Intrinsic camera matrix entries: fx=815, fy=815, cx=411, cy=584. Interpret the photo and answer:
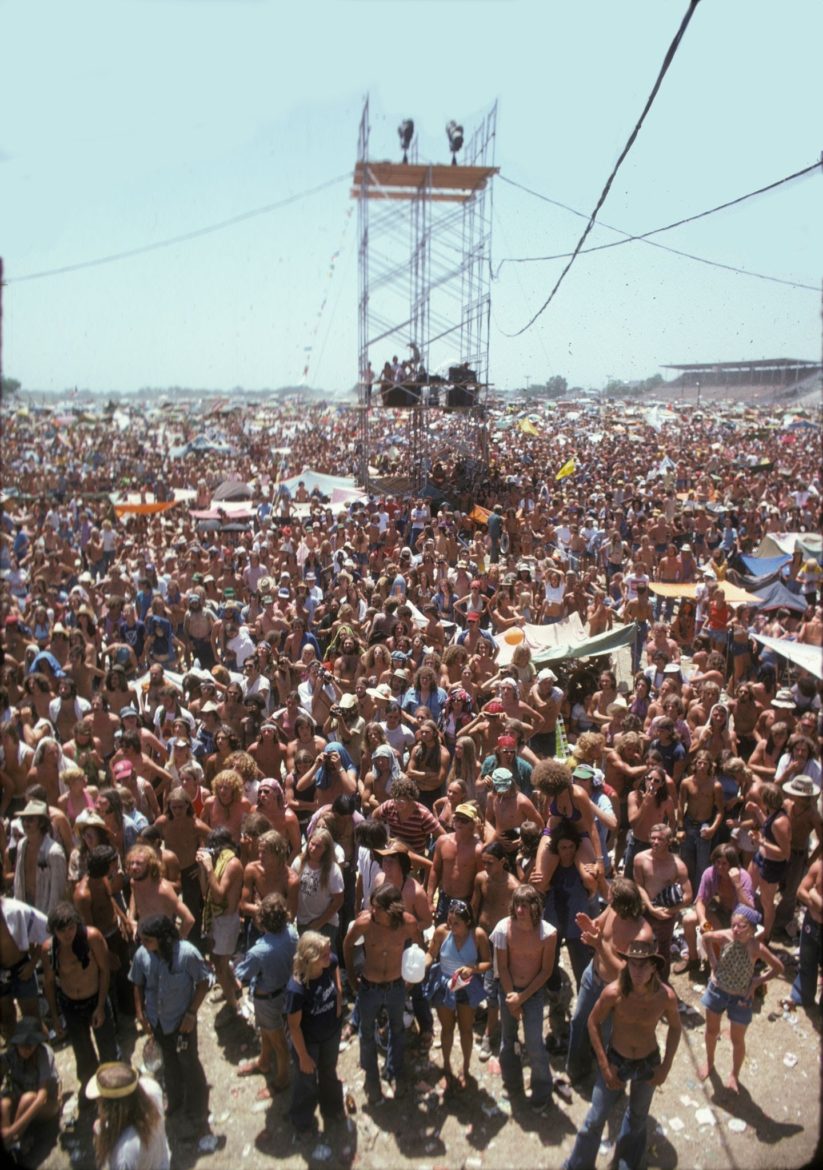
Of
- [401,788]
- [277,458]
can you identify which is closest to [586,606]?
[401,788]

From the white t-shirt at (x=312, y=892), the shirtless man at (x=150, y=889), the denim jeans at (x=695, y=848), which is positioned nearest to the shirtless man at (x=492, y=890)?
the white t-shirt at (x=312, y=892)

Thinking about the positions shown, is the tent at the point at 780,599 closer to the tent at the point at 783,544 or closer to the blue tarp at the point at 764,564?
the blue tarp at the point at 764,564

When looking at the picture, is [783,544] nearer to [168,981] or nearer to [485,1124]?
[485,1124]

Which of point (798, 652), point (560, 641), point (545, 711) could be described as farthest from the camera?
point (560, 641)

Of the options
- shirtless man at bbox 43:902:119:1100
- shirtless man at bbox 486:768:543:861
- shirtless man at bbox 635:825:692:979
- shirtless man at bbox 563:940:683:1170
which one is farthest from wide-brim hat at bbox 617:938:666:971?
shirtless man at bbox 43:902:119:1100

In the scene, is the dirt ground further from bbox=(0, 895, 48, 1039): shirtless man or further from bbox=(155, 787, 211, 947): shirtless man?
bbox=(155, 787, 211, 947): shirtless man

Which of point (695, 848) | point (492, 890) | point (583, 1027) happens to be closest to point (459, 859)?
point (492, 890)

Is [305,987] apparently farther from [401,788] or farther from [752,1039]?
[752,1039]
